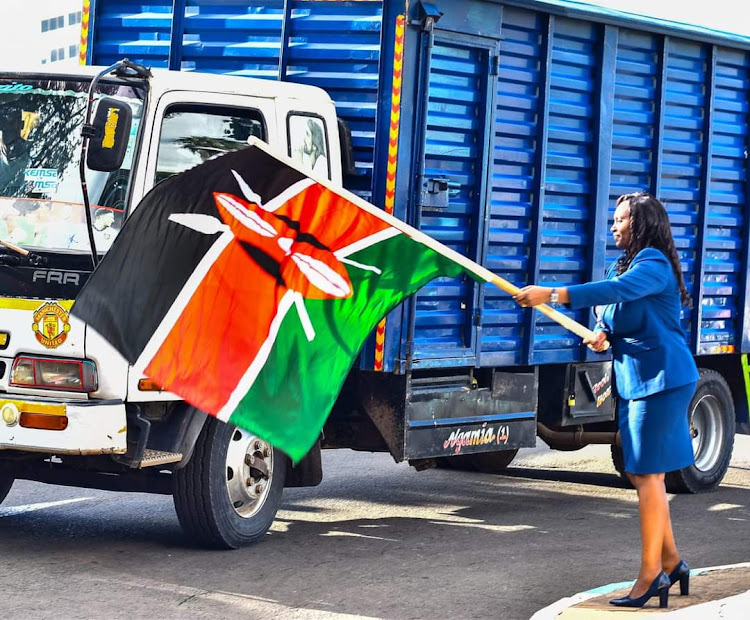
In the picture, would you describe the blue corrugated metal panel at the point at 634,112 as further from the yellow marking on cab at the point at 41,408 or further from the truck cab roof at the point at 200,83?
the yellow marking on cab at the point at 41,408

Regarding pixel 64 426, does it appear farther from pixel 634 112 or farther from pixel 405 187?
pixel 634 112

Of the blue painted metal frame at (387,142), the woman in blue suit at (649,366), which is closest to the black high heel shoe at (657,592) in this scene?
the woman in blue suit at (649,366)

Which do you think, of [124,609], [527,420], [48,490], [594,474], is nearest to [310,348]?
[124,609]

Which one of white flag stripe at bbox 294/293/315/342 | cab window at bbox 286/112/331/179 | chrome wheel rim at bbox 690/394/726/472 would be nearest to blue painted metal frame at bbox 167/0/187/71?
cab window at bbox 286/112/331/179

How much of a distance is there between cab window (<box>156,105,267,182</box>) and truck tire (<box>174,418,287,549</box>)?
1.39 metres

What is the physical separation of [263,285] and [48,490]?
4.03m

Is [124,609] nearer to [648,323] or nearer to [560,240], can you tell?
[648,323]

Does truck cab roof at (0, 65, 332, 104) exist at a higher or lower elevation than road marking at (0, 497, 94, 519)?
higher

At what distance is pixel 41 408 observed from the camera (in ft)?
23.8

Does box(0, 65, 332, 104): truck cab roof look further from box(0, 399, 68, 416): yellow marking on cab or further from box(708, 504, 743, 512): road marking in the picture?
box(708, 504, 743, 512): road marking

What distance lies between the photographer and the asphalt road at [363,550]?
7051 mm

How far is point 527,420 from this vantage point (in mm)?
9719

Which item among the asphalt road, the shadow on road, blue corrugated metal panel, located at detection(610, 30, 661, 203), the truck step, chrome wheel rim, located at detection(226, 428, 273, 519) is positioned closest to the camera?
the asphalt road

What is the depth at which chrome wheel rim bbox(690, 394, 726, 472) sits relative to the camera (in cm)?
1141
